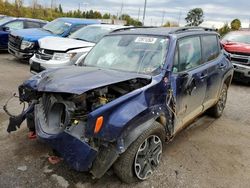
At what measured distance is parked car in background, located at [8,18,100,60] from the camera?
9.59 m

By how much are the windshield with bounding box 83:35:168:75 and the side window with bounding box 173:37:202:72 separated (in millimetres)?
232

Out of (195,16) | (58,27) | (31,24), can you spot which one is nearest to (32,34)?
(58,27)

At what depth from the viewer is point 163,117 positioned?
3.42 metres

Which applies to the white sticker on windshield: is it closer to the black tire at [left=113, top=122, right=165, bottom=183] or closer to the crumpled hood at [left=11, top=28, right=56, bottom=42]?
the black tire at [left=113, top=122, right=165, bottom=183]

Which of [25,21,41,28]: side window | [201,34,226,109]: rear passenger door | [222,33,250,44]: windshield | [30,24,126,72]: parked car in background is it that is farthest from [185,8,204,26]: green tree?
[201,34,226,109]: rear passenger door

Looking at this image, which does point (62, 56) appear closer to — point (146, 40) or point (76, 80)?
point (146, 40)

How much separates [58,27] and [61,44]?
9.62ft

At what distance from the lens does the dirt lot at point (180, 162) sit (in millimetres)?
3268

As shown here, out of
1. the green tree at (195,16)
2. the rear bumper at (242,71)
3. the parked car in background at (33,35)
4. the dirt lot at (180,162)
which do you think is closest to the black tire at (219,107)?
the dirt lot at (180,162)

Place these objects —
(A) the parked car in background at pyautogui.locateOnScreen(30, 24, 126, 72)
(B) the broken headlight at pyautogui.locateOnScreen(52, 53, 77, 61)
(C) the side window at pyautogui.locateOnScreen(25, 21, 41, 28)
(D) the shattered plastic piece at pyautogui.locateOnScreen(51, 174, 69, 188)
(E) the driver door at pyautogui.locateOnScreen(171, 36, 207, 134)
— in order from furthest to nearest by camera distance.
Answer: (C) the side window at pyautogui.locateOnScreen(25, 21, 41, 28), (B) the broken headlight at pyautogui.locateOnScreen(52, 53, 77, 61), (A) the parked car in background at pyautogui.locateOnScreen(30, 24, 126, 72), (E) the driver door at pyautogui.locateOnScreen(171, 36, 207, 134), (D) the shattered plastic piece at pyautogui.locateOnScreen(51, 174, 69, 188)

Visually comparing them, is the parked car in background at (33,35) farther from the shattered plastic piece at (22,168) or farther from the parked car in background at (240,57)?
the shattered plastic piece at (22,168)

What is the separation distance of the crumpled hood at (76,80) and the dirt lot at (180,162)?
0.98 metres

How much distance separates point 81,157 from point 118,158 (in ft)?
1.44

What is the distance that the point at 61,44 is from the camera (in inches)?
309
